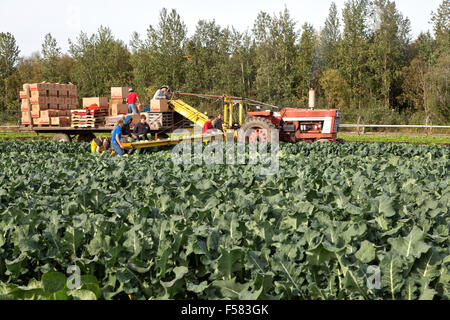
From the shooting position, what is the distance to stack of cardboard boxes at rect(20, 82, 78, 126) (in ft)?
60.5

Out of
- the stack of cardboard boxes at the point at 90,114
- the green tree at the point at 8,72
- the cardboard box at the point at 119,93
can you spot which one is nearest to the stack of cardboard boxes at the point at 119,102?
the cardboard box at the point at 119,93

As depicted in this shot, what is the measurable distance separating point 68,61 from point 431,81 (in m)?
46.0

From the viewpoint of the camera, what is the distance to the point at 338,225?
3.49 meters

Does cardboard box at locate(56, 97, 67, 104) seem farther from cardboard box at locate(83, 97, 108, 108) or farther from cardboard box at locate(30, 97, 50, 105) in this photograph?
cardboard box at locate(83, 97, 108, 108)

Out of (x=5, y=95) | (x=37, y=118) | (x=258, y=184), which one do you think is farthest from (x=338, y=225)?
(x=5, y=95)

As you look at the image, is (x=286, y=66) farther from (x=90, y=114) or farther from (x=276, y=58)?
(x=90, y=114)

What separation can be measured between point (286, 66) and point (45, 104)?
26.4 m

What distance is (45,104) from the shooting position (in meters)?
18.9

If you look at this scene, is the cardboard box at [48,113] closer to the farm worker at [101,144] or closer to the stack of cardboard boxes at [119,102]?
the stack of cardboard boxes at [119,102]

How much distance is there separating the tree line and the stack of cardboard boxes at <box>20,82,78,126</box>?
683 inches

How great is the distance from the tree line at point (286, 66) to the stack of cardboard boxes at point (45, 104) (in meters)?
17.4

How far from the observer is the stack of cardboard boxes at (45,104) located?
60.5 feet

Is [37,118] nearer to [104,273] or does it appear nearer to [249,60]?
[104,273]

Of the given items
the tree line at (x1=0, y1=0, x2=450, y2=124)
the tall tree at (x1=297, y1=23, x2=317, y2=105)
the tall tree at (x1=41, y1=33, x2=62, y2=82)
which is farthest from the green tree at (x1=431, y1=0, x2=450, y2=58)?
the tall tree at (x1=41, y1=33, x2=62, y2=82)
